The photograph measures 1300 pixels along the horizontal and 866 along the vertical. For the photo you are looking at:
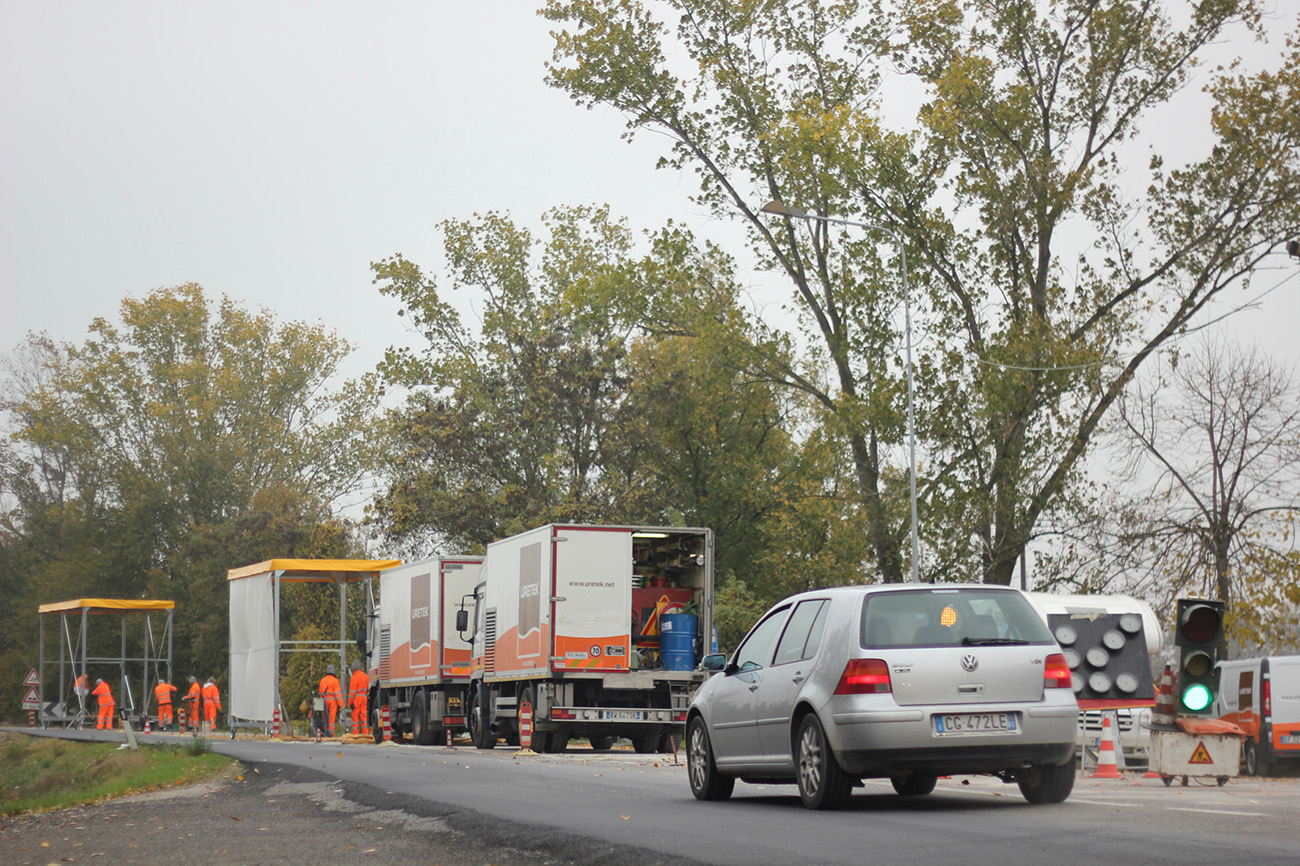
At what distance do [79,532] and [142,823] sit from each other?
6108cm

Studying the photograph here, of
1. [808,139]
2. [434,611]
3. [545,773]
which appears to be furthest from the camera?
[808,139]

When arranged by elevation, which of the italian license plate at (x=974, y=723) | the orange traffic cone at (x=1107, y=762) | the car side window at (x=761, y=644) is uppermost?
the car side window at (x=761, y=644)

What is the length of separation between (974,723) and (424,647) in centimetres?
2152

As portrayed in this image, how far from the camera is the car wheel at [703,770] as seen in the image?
43.0 ft

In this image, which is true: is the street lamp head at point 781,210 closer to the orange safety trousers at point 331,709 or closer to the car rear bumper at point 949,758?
the orange safety trousers at point 331,709

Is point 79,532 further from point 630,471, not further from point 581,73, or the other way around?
point 581,73

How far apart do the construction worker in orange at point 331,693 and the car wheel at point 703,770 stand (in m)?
24.0

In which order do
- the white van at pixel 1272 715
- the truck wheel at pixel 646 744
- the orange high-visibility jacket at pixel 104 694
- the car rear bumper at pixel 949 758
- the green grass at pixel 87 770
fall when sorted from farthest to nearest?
the orange high-visibility jacket at pixel 104 694, the truck wheel at pixel 646 744, the white van at pixel 1272 715, the green grass at pixel 87 770, the car rear bumper at pixel 949 758

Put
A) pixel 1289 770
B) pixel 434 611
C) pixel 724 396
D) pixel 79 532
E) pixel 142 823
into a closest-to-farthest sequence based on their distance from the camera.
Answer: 1. pixel 142 823
2. pixel 1289 770
3. pixel 434 611
4. pixel 724 396
5. pixel 79 532

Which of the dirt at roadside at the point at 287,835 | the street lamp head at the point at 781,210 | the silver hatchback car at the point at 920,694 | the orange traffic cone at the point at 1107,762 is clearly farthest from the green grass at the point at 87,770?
the street lamp head at the point at 781,210

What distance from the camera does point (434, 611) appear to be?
30750 millimetres

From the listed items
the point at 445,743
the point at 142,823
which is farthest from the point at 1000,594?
the point at 445,743

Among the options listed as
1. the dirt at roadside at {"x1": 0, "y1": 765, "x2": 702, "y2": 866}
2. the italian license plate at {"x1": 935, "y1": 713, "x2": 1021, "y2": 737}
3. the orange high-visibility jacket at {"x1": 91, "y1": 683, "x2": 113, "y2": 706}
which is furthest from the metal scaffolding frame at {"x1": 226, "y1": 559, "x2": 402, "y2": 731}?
the italian license plate at {"x1": 935, "y1": 713, "x2": 1021, "y2": 737}

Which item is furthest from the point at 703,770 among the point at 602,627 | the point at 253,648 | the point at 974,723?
the point at 253,648
